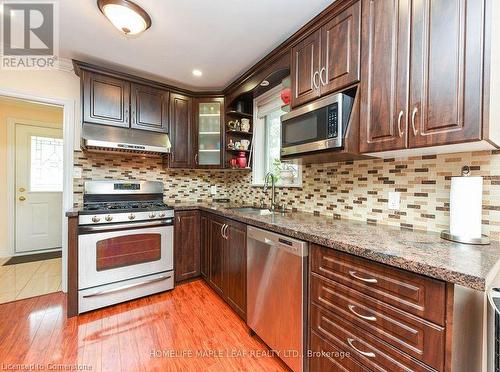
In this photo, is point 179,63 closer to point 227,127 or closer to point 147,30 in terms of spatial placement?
point 147,30

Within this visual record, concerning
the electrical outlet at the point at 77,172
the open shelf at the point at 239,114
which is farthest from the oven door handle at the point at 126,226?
the open shelf at the point at 239,114

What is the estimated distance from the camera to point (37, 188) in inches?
146

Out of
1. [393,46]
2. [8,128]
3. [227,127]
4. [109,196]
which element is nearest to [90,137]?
[109,196]

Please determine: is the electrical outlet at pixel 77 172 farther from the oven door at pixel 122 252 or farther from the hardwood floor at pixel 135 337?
the hardwood floor at pixel 135 337

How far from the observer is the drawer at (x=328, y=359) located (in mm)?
1078

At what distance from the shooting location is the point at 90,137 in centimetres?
232

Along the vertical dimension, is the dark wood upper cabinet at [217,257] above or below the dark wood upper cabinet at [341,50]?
below

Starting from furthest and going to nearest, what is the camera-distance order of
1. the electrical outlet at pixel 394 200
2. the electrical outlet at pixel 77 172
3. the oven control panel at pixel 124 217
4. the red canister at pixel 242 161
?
the red canister at pixel 242 161 → the electrical outlet at pixel 77 172 → the oven control panel at pixel 124 217 → the electrical outlet at pixel 394 200

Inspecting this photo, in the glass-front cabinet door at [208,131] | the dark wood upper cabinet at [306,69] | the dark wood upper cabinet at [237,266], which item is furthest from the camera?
the glass-front cabinet door at [208,131]

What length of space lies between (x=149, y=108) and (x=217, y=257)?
6.27 feet

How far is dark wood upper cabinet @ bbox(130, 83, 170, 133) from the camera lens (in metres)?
2.65

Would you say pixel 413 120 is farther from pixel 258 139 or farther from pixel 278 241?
pixel 258 139

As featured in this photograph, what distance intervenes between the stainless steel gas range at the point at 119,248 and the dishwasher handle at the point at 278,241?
3.95 feet

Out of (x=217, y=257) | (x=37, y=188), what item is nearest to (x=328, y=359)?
(x=217, y=257)
